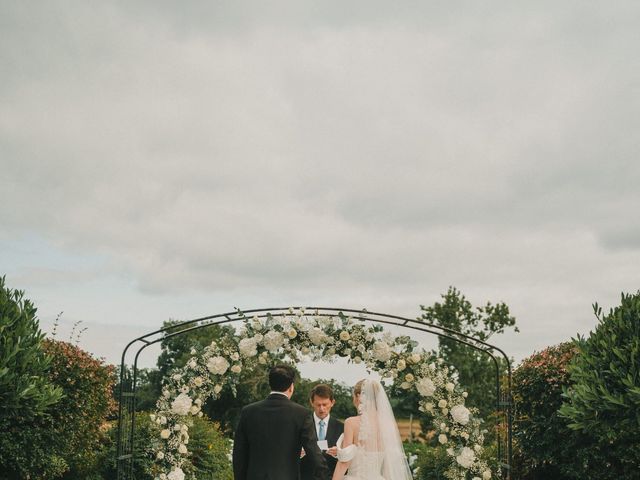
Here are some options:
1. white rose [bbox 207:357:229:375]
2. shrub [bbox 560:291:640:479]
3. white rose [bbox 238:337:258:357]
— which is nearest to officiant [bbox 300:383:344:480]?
white rose [bbox 238:337:258:357]

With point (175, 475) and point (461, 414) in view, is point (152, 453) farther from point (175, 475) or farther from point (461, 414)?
point (461, 414)

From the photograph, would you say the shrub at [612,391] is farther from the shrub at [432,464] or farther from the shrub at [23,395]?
the shrub at [23,395]

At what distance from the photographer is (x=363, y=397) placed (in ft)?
Result: 26.4

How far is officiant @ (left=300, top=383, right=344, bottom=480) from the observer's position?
8.15 meters

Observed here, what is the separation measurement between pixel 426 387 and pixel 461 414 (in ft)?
1.86

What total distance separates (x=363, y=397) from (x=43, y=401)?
4144 millimetres

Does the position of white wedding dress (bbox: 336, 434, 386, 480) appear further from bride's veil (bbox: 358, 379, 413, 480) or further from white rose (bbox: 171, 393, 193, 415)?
white rose (bbox: 171, 393, 193, 415)

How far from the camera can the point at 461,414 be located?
9445 mm

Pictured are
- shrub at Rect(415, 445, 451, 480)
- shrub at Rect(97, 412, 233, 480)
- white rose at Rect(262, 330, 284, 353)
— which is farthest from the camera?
shrub at Rect(415, 445, 451, 480)

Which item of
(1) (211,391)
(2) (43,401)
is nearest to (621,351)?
(1) (211,391)

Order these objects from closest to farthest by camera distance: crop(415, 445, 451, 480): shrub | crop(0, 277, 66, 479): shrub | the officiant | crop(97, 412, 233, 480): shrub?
the officiant
crop(0, 277, 66, 479): shrub
crop(97, 412, 233, 480): shrub
crop(415, 445, 451, 480): shrub

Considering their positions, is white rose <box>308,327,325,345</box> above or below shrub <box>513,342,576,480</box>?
above

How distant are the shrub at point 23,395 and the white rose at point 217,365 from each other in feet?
6.52

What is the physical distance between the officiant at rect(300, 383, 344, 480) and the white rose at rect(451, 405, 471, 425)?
1.58 meters
